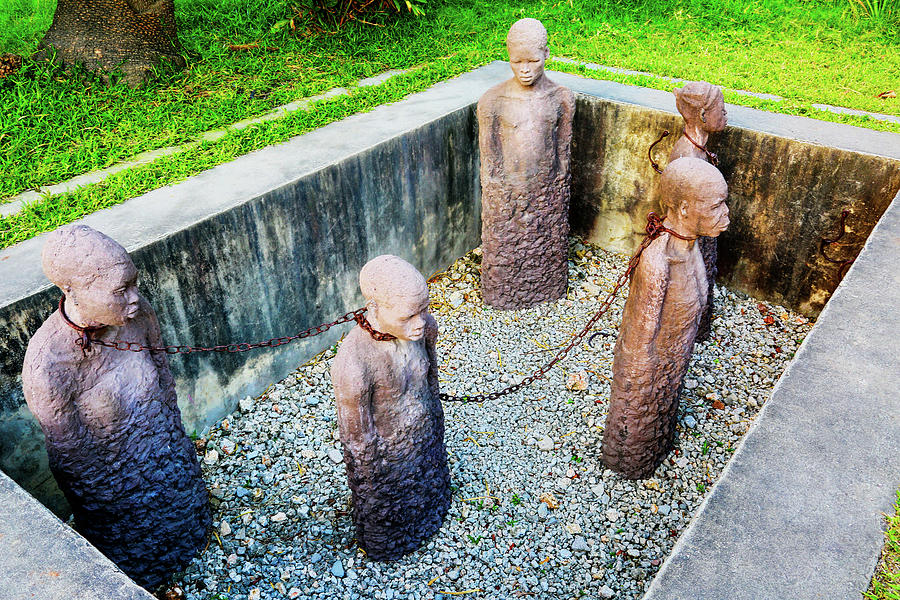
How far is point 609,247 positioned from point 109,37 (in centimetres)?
565

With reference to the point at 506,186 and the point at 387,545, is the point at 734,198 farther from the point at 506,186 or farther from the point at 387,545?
the point at 387,545

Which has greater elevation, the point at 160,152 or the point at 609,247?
the point at 160,152

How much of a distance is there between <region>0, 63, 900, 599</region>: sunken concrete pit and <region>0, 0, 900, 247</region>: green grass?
16.0 inches

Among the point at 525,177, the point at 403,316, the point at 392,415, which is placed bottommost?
the point at 392,415

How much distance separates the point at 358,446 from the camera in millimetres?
3441

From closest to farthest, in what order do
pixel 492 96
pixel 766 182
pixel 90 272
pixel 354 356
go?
1. pixel 90 272
2. pixel 354 356
3. pixel 492 96
4. pixel 766 182

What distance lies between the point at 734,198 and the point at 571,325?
1.91m

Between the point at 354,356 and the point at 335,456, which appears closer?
the point at 354,356

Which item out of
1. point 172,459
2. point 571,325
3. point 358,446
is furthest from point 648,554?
point 172,459

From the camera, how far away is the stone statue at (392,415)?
3.11m

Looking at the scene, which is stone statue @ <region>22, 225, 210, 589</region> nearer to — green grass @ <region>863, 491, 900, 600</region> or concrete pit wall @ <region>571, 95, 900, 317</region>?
green grass @ <region>863, 491, 900, 600</region>

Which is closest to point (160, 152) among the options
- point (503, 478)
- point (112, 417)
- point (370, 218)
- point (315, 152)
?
point (315, 152)

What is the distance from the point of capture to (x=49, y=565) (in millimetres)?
2502

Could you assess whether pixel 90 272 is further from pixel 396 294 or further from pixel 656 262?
pixel 656 262
